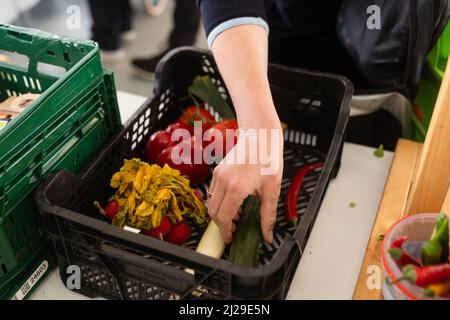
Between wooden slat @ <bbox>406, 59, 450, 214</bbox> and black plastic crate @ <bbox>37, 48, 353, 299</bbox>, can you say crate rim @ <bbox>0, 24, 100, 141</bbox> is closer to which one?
black plastic crate @ <bbox>37, 48, 353, 299</bbox>

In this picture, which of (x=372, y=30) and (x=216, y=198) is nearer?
(x=216, y=198)

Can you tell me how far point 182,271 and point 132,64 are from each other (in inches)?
67.8

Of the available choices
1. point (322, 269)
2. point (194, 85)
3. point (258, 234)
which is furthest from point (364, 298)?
point (194, 85)

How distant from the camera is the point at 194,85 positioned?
44.4 inches

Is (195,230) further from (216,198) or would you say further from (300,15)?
(300,15)

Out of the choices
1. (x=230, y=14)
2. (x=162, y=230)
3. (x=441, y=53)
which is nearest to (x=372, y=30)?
(x=441, y=53)

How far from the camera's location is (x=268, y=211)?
2.76ft

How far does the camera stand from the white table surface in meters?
0.89

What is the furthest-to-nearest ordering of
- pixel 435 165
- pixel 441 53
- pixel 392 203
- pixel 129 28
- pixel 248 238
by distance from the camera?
pixel 129 28 → pixel 441 53 → pixel 392 203 → pixel 248 238 → pixel 435 165

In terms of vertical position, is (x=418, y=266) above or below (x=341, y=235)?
above

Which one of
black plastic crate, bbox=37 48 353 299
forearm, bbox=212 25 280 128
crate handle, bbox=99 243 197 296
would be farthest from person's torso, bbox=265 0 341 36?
crate handle, bbox=99 243 197 296

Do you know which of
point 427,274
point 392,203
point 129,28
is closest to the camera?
point 427,274

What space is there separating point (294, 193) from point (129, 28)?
178 cm
